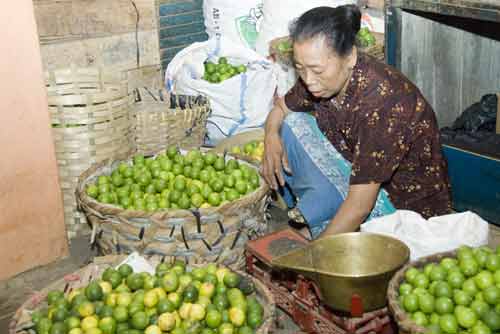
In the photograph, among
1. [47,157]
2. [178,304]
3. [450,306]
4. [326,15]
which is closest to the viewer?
[450,306]

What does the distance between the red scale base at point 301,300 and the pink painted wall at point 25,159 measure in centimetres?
119

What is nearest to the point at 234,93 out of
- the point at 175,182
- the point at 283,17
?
the point at 283,17

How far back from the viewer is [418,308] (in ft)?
7.77

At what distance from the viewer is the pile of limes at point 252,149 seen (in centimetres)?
413

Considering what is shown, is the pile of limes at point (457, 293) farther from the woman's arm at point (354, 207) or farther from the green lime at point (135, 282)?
the green lime at point (135, 282)

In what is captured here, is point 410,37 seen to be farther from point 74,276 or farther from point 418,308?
point 74,276

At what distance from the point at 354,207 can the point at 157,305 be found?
932mm

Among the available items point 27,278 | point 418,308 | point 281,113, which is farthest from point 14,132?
point 418,308

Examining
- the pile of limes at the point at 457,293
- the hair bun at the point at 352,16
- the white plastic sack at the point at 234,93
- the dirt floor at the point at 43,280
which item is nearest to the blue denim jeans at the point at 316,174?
the dirt floor at the point at 43,280

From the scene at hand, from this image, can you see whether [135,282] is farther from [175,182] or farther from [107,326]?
[175,182]

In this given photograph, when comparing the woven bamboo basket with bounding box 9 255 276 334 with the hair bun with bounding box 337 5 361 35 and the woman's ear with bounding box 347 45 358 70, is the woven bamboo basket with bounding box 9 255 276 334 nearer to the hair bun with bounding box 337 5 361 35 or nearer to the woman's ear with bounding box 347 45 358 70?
the woman's ear with bounding box 347 45 358 70

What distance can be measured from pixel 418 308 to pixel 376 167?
2.35ft

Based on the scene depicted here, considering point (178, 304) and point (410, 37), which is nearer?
point (178, 304)

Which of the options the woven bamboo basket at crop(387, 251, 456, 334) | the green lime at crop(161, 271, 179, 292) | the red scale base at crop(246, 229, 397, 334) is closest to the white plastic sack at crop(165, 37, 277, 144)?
the red scale base at crop(246, 229, 397, 334)
